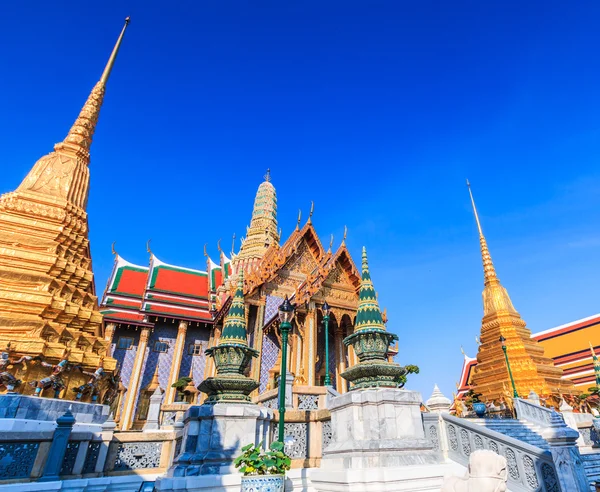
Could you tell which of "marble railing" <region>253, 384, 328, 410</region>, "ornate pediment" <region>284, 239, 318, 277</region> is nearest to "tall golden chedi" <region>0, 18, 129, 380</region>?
"marble railing" <region>253, 384, 328, 410</region>

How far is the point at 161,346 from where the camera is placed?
17969mm

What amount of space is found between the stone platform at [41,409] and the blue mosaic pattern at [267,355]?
6760 millimetres

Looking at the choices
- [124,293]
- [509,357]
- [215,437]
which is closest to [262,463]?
[215,437]

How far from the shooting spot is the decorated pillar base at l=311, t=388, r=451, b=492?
4227mm

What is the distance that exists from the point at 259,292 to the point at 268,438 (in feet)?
30.1

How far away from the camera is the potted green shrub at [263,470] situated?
3834mm

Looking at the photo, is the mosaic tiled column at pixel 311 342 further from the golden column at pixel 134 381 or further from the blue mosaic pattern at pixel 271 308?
the golden column at pixel 134 381


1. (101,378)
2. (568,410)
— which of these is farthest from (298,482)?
(568,410)

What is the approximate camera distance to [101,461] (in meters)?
5.86

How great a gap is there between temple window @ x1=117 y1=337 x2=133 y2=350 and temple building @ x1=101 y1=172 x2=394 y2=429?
0.14 ft

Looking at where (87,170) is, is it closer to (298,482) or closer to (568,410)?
(298,482)

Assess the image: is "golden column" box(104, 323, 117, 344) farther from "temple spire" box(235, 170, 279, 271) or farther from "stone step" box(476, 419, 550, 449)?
"stone step" box(476, 419, 550, 449)

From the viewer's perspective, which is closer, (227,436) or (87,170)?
(227,436)

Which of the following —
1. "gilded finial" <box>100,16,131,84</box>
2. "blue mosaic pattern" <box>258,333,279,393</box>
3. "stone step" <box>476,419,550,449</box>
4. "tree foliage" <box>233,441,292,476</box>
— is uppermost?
"gilded finial" <box>100,16,131,84</box>
